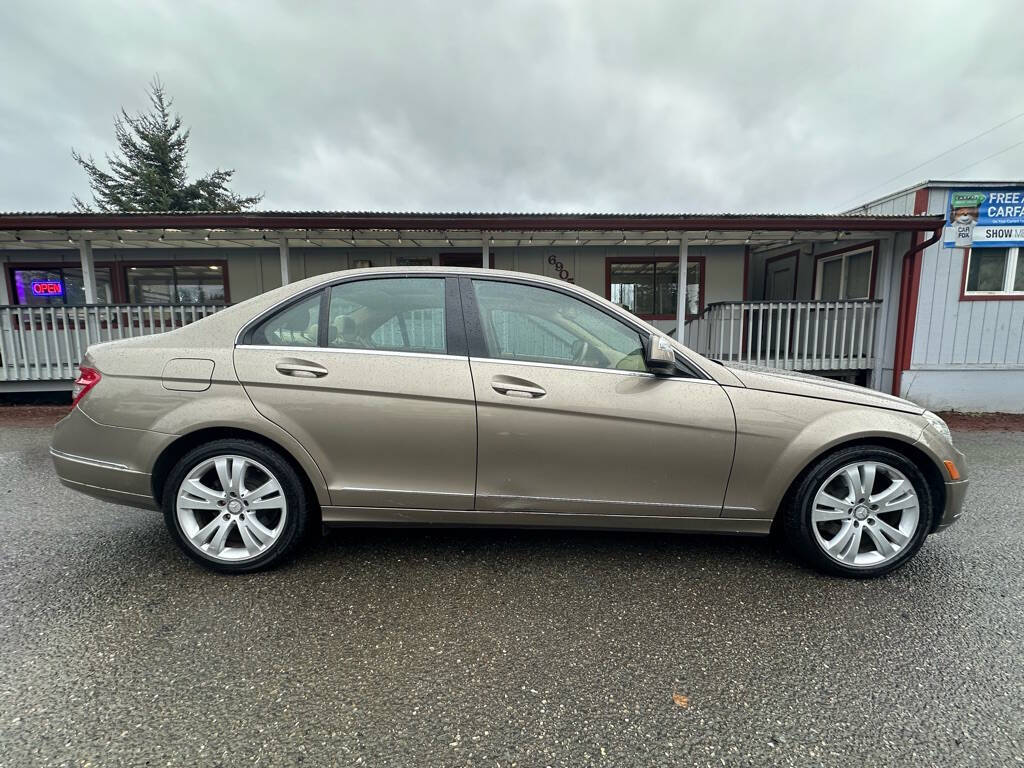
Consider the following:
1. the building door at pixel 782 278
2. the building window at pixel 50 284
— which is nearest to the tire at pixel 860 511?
the building door at pixel 782 278

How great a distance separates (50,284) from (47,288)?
10cm

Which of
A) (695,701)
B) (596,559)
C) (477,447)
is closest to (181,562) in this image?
(477,447)

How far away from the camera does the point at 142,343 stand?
2.61 m

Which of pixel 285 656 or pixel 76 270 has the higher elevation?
pixel 76 270

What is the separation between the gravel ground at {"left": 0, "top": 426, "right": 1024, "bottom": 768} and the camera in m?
1.57

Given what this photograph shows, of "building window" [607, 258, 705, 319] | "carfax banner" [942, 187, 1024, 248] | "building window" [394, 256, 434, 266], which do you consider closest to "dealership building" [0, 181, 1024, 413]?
"carfax banner" [942, 187, 1024, 248]

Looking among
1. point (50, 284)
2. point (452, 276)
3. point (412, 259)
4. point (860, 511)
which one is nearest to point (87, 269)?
point (50, 284)

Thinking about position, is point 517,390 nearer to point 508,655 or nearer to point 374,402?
point 374,402

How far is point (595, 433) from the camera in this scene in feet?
7.99

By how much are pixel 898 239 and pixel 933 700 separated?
803 cm

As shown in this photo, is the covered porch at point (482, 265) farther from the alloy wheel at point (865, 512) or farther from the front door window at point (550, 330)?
the alloy wheel at point (865, 512)

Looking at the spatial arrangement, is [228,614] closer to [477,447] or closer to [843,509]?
[477,447]

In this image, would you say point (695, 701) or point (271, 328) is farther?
point (271, 328)

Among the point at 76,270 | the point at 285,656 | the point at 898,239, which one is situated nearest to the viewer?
the point at 285,656
